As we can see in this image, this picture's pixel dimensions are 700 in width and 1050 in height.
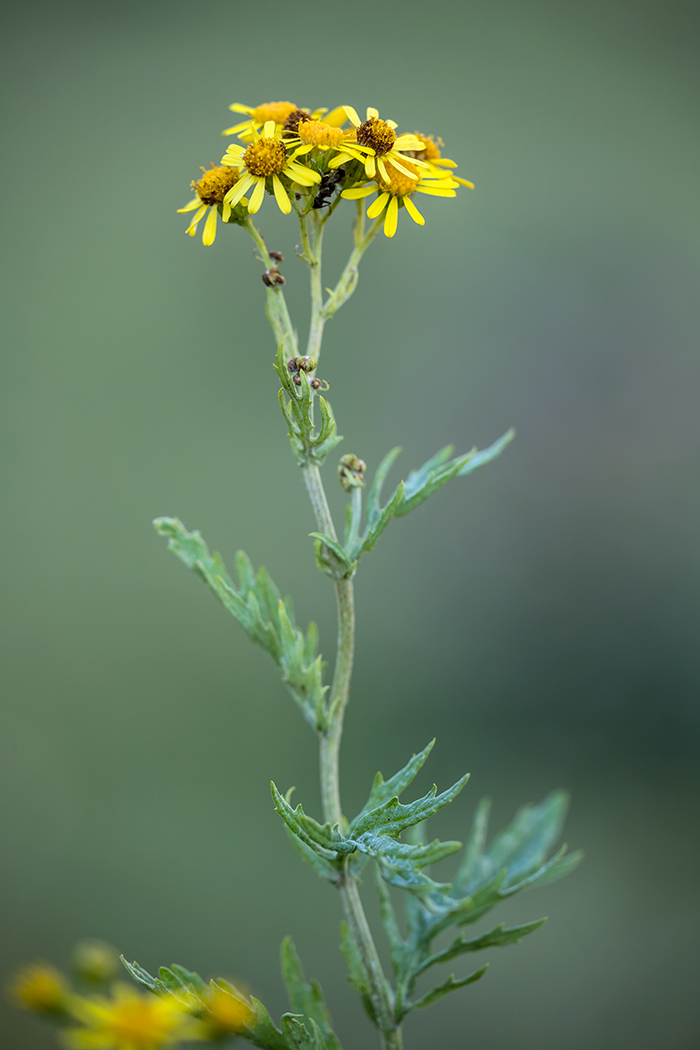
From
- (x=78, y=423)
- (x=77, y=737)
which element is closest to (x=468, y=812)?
(x=77, y=737)

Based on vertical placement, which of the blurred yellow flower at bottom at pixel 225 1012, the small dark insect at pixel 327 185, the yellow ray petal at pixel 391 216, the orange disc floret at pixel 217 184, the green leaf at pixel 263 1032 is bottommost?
the green leaf at pixel 263 1032

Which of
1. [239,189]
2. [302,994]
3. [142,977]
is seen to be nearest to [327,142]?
[239,189]

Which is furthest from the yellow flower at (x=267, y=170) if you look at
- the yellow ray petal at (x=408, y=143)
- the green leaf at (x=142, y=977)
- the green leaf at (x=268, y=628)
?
the green leaf at (x=142, y=977)

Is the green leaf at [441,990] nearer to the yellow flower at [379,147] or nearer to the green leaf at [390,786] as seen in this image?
the green leaf at [390,786]

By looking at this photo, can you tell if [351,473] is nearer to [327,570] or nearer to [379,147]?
[327,570]

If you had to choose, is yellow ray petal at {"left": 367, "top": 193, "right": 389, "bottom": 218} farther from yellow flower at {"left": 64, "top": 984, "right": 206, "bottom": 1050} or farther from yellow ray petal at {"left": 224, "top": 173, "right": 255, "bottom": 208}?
yellow flower at {"left": 64, "top": 984, "right": 206, "bottom": 1050}

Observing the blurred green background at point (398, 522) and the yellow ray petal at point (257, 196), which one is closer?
the yellow ray petal at point (257, 196)

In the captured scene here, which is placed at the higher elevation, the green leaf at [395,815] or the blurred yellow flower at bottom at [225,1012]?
the green leaf at [395,815]
